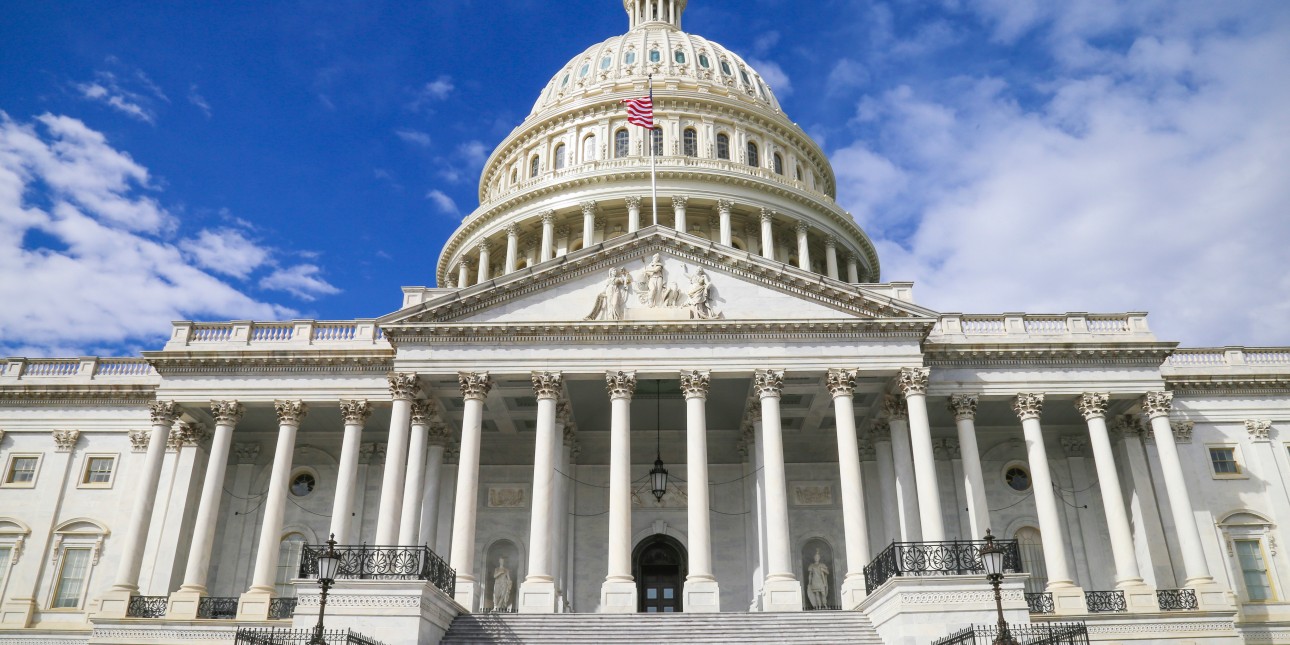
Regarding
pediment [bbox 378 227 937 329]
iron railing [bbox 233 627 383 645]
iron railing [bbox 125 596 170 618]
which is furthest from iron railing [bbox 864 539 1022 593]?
iron railing [bbox 125 596 170 618]

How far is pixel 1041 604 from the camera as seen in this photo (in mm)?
30062

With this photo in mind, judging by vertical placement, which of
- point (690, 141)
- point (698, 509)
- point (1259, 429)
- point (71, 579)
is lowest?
point (71, 579)

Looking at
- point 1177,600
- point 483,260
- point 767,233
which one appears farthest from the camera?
point 483,260

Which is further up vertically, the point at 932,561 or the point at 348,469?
the point at 348,469

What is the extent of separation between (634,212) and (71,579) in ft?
100

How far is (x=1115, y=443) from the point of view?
36562mm

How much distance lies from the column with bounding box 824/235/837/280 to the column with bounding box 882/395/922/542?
21.1 meters

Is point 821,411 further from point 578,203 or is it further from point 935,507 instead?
point 578,203

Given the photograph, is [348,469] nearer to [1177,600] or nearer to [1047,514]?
[1047,514]

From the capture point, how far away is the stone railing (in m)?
35.1

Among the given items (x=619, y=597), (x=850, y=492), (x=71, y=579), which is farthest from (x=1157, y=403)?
(x=71, y=579)

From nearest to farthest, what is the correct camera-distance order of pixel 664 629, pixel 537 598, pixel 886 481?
pixel 664 629
pixel 537 598
pixel 886 481

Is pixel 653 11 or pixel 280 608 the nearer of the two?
pixel 280 608

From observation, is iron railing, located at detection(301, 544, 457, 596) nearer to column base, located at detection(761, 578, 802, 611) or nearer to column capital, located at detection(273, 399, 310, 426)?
column capital, located at detection(273, 399, 310, 426)
